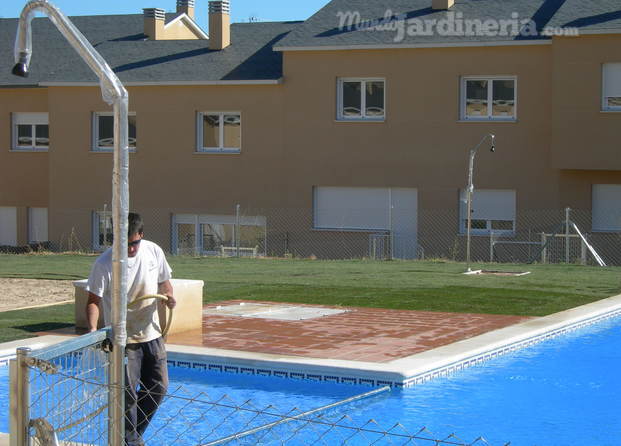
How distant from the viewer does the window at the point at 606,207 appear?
93.6 ft

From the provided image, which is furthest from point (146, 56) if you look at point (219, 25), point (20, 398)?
point (20, 398)

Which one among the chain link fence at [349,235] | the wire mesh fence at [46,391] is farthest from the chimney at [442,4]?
the wire mesh fence at [46,391]

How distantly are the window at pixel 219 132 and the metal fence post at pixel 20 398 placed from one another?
27.5 metres

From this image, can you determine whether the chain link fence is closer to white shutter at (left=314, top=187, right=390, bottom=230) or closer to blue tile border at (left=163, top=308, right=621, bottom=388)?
white shutter at (left=314, top=187, right=390, bottom=230)

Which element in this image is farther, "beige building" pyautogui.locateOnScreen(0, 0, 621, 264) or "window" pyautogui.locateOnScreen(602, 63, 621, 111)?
"beige building" pyautogui.locateOnScreen(0, 0, 621, 264)

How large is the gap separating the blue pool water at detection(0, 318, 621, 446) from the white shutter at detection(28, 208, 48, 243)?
25.5 metres

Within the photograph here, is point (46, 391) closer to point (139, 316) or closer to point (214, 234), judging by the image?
point (139, 316)

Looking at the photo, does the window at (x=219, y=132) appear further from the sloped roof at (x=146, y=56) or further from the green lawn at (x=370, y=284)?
the green lawn at (x=370, y=284)

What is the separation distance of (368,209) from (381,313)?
16.2 meters

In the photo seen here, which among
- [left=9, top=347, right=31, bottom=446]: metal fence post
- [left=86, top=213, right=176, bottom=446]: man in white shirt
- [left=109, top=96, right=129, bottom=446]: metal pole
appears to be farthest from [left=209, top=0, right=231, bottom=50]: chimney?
[left=9, top=347, right=31, bottom=446]: metal fence post

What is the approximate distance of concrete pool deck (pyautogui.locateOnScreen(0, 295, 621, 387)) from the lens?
11.0m

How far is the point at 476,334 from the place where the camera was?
13125mm

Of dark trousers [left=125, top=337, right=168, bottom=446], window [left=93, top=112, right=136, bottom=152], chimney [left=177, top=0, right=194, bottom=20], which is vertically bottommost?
dark trousers [left=125, top=337, right=168, bottom=446]

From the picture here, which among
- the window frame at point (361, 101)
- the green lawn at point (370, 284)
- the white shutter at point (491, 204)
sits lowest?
the green lawn at point (370, 284)
